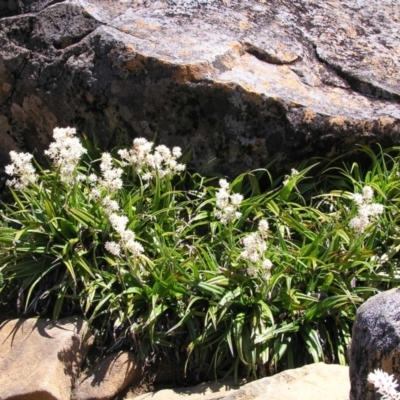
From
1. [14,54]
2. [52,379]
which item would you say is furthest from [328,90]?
[52,379]

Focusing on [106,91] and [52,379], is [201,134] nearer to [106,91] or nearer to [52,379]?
[106,91]

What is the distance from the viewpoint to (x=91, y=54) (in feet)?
21.9

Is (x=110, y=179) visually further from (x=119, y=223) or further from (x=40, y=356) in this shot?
(x=40, y=356)

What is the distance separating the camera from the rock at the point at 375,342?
11.4 ft

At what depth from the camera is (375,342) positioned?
3533 millimetres

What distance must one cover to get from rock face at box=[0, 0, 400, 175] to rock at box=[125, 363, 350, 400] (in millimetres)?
2088

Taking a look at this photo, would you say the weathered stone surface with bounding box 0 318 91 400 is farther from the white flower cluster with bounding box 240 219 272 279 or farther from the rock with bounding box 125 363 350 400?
the white flower cluster with bounding box 240 219 272 279

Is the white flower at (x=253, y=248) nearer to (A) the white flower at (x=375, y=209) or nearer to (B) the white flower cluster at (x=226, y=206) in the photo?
(B) the white flower cluster at (x=226, y=206)

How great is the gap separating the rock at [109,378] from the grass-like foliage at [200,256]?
0.39 feet

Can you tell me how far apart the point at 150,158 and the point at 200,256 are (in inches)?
34.5

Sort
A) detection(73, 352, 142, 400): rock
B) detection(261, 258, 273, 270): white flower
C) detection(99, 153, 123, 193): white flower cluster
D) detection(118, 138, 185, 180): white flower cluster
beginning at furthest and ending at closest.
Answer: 1. detection(118, 138, 185, 180): white flower cluster
2. detection(99, 153, 123, 193): white flower cluster
3. detection(73, 352, 142, 400): rock
4. detection(261, 258, 273, 270): white flower

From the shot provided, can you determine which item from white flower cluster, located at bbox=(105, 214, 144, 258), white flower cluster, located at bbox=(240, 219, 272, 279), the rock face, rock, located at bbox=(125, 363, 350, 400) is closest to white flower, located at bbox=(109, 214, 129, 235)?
white flower cluster, located at bbox=(105, 214, 144, 258)

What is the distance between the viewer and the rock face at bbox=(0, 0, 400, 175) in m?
6.39

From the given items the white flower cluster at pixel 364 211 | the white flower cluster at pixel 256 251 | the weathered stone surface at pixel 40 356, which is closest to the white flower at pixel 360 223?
the white flower cluster at pixel 364 211
